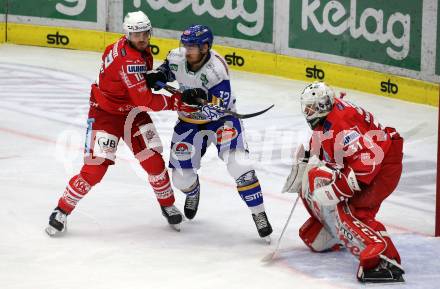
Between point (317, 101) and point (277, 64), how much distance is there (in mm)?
6142

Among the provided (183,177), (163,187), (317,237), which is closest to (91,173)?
(163,187)

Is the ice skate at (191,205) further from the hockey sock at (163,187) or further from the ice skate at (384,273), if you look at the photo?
the ice skate at (384,273)

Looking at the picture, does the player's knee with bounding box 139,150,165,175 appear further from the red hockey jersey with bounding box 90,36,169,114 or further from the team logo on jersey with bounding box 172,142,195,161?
the red hockey jersey with bounding box 90,36,169,114

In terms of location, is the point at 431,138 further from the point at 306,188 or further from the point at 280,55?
the point at 306,188

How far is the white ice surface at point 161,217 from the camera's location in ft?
21.3

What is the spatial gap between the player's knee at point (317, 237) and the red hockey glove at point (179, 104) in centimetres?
108

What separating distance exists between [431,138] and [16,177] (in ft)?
13.1

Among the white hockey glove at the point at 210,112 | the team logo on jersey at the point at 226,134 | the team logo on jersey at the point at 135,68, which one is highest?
the team logo on jersey at the point at 135,68

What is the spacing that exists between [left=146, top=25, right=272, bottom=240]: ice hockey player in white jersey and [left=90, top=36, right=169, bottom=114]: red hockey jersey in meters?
0.12

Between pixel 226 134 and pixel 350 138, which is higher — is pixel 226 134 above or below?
below

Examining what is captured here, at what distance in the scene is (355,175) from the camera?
634cm

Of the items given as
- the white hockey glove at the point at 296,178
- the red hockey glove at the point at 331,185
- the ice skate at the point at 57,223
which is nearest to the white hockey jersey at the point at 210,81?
the white hockey glove at the point at 296,178

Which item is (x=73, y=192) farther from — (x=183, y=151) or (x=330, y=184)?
(x=330, y=184)

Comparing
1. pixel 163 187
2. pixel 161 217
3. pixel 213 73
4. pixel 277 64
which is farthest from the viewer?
pixel 277 64
